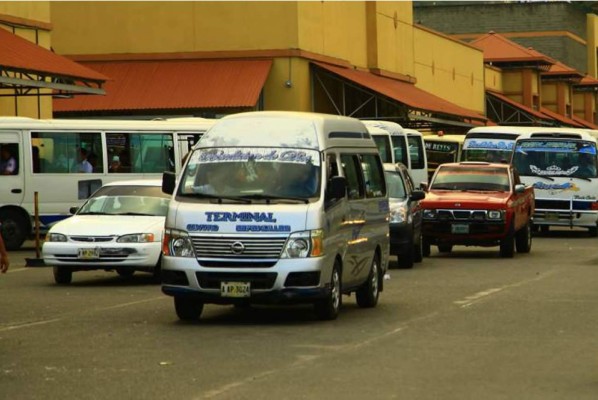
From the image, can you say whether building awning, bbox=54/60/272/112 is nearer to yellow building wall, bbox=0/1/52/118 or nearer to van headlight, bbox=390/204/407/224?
yellow building wall, bbox=0/1/52/118

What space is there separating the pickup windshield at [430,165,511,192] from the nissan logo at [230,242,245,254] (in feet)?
50.6

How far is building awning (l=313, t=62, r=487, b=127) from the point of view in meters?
52.4

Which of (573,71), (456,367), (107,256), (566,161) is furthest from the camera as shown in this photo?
(573,71)

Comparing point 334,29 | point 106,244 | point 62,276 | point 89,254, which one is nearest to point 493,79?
point 334,29

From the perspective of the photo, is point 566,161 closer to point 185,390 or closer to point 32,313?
point 32,313

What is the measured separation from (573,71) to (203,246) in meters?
81.3

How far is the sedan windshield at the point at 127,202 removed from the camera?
23953 millimetres

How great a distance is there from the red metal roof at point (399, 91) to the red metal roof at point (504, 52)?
25.4 metres

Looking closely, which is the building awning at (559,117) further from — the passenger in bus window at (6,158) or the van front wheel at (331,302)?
the van front wheel at (331,302)

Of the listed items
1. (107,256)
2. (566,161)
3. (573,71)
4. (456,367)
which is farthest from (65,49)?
(573,71)

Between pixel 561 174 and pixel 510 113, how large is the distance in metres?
48.9

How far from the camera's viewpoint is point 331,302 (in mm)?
16938

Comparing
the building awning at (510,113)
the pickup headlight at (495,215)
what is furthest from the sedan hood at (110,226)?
the building awning at (510,113)

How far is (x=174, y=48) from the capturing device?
51.9m
